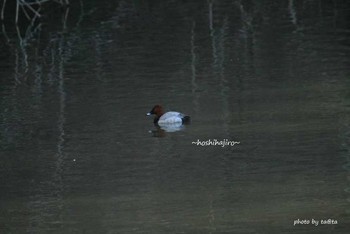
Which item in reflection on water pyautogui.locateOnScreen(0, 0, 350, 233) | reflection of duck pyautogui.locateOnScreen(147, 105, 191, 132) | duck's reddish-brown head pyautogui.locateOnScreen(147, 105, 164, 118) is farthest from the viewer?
duck's reddish-brown head pyautogui.locateOnScreen(147, 105, 164, 118)

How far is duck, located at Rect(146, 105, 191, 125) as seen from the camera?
15588 mm

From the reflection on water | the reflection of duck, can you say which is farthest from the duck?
the reflection on water

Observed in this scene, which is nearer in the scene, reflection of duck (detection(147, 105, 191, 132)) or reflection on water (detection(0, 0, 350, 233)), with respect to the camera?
reflection on water (detection(0, 0, 350, 233))

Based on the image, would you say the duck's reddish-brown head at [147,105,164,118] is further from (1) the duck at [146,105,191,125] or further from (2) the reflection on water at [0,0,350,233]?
(2) the reflection on water at [0,0,350,233]

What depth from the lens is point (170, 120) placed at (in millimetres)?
15617

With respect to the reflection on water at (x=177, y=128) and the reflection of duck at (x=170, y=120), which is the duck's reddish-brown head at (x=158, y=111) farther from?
the reflection on water at (x=177, y=128)

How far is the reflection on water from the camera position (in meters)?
11.5

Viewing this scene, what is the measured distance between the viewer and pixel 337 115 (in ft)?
50.9

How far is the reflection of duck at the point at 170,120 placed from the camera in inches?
614

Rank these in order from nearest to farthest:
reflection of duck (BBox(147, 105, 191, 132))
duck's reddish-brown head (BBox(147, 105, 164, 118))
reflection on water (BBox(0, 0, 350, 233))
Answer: reflection on water (BBox(0, 0, 350, 233)) < reflection of duck (BBox(147, 105, 191, 132)) < duck's reddish-brown head (BBox(147, 105, 164, 118))

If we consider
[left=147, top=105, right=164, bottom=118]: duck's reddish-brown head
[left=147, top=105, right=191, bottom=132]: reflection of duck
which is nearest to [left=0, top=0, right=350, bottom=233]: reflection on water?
[left=147, top=105, right=191, bottom=132]: reflection of duck

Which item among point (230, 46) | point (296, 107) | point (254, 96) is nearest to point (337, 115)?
point (296, 107)

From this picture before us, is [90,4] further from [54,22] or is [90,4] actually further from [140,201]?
[140,201]

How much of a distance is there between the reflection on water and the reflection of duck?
7 cm
